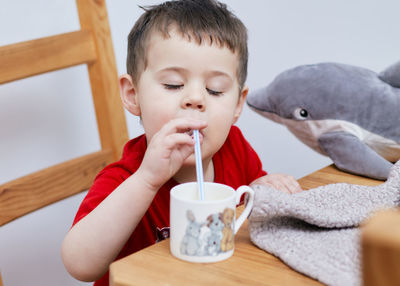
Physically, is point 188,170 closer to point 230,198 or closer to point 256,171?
point 256,171

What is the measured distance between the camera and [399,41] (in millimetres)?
1673

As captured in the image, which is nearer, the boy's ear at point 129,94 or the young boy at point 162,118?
the young boy at point 162,118

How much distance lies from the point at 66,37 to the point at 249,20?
1077 millimetres

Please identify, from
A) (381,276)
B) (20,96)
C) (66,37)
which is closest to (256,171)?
(66,37)

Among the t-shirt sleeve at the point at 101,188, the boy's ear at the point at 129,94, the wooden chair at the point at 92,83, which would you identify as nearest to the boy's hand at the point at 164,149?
the t-shirt sleeve at the point at 101,188

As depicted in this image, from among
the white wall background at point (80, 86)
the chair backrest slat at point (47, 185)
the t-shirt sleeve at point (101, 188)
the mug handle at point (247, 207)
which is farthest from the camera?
the white wall background at point (80, 86)

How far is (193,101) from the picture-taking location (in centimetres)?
75

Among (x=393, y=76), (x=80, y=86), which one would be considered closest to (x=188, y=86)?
(x=393, y=76)

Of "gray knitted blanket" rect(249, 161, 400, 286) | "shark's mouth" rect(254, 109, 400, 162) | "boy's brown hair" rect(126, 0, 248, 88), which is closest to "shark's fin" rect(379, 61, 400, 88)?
"shark's mouth" rect(254, 109, 400, 162)

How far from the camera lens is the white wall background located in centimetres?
133

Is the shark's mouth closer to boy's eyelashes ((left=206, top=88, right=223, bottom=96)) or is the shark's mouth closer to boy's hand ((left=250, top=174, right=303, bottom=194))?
boy's hand ((left=250, top=174, right=303, bottom=194))

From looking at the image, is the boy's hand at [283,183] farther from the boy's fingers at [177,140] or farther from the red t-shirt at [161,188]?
the boy's fingers at [177,140]

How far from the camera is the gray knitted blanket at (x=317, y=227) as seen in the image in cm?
51

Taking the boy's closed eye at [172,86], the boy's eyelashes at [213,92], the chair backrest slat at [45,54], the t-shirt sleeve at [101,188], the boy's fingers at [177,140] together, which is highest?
the chair backrest slat at [45,54]
